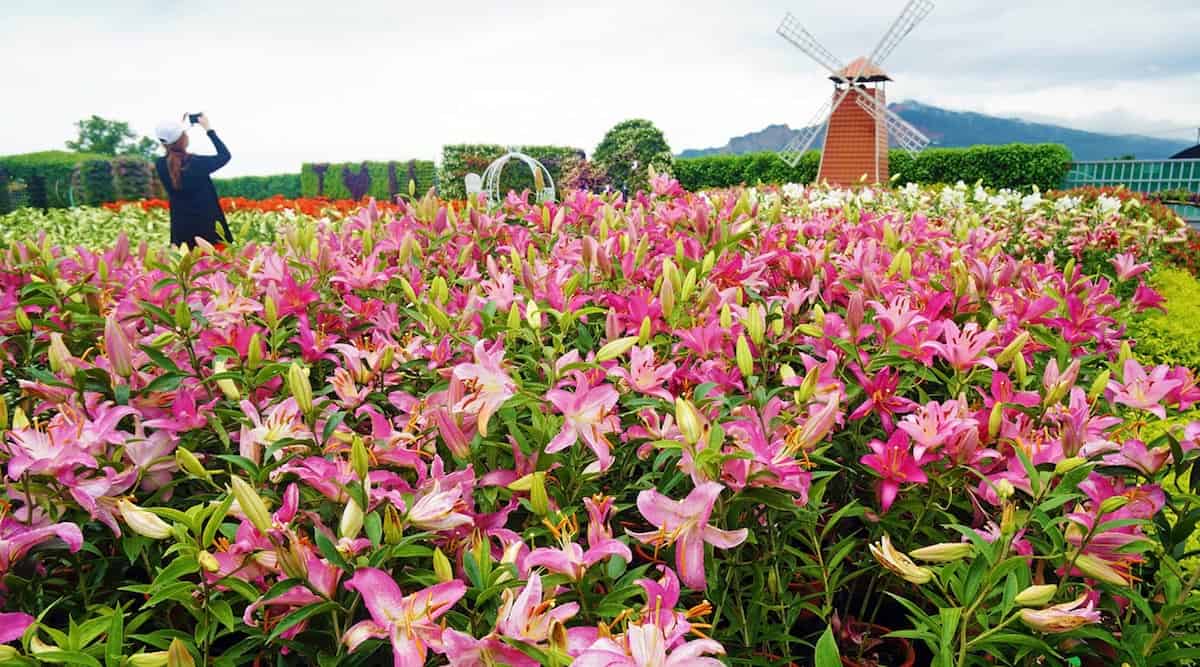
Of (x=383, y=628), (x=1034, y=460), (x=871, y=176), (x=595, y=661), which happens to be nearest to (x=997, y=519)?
(x=1034, y=460)

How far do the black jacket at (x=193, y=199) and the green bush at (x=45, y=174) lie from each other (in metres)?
19.0

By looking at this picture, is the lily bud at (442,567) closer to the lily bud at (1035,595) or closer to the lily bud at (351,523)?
the lily bud at (351,523)

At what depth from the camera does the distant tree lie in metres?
51.5

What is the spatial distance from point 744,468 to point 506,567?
0.33 m

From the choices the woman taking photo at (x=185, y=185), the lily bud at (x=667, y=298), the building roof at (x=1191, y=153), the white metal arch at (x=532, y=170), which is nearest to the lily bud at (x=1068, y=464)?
the lily bud at (x=667, y=298)

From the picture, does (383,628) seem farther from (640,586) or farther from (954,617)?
(954,617)

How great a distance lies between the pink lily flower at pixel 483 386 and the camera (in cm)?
111

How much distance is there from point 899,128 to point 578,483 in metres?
20.7

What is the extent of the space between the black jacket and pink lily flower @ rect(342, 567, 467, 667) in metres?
6.44

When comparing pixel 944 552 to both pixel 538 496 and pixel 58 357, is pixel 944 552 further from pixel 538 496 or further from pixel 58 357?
pixel 58 357

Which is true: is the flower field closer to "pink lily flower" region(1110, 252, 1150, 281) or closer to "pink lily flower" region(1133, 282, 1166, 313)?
"pink lily flower" region(1133, 282, 1166, 313)

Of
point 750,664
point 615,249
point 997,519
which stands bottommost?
point 750,664

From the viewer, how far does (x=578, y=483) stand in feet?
3.84

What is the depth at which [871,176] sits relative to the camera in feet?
62.0
